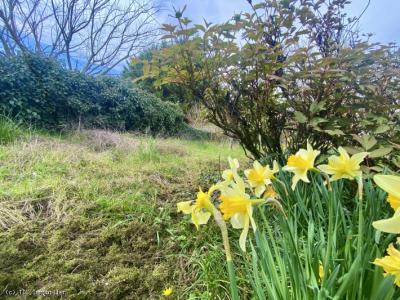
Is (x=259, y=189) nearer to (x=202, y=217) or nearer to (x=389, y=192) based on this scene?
(x=202, y=217)

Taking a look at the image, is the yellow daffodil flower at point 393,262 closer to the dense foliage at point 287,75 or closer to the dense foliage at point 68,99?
the dense foliage at point 287,75

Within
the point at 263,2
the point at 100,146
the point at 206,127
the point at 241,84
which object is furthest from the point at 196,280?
the point at 206,127

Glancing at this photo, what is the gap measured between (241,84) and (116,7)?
28.9 ft

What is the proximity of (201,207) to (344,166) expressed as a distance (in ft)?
1.33

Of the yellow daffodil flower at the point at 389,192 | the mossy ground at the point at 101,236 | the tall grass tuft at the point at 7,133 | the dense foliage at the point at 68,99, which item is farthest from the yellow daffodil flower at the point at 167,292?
the dense foliage at the point at 68,99

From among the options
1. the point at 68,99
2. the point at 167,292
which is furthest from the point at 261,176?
the point at 68,99

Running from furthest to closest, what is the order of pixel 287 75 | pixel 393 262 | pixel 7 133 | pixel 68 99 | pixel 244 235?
pixel 68 99 → pixel 7 133 → pixel 287 75 → pixel 244 235 → pixel 393 262

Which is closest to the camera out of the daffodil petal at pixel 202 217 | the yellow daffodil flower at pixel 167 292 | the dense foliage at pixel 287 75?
the daffodil petal at pixel 202 217

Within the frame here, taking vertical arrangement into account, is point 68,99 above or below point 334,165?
above

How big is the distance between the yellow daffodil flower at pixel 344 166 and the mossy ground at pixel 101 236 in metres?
0.68

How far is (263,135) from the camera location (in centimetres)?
212

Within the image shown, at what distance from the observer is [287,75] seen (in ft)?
5.69

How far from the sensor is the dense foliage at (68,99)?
463cm

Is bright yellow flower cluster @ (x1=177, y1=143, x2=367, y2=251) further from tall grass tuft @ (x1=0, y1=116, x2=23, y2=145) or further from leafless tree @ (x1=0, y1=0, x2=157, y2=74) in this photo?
leafless tree @ (x1=0, y1=0, x2=157, y2=74)
